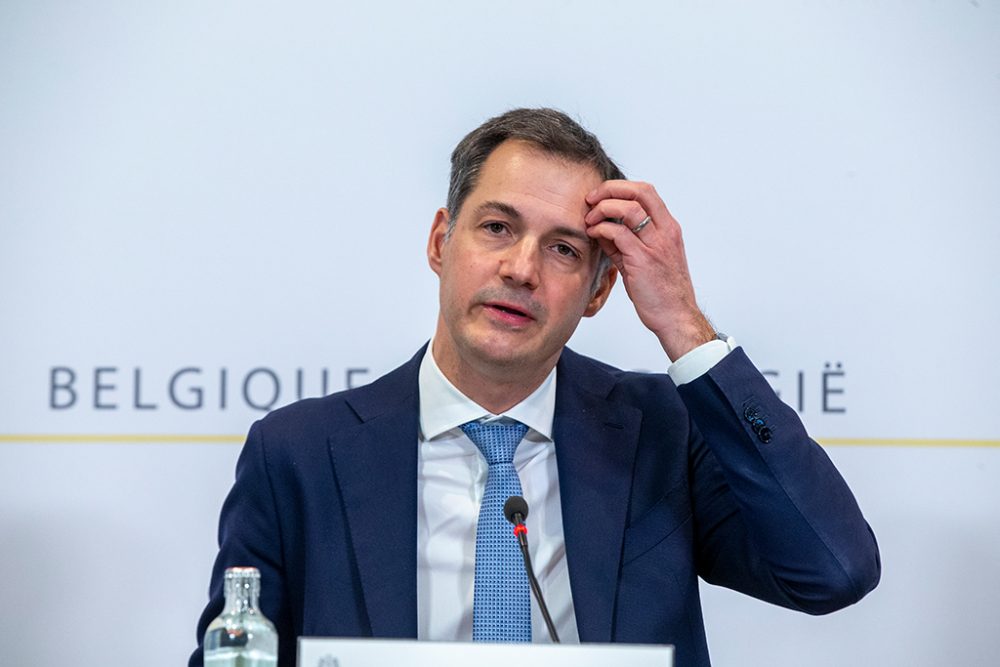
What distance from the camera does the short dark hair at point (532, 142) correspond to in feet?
6.82

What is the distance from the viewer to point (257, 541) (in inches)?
79.4

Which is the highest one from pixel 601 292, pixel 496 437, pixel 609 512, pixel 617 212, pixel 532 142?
pixel 532 142

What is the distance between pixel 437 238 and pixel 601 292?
32 cm

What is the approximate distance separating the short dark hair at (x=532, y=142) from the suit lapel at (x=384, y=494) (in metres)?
0.34

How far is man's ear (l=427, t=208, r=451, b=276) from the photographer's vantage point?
7.26ft

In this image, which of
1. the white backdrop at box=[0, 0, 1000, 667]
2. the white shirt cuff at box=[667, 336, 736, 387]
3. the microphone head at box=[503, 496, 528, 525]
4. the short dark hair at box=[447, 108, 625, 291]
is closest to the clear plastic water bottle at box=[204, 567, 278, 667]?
the microphone head at box=[503, 496, 528, 525]

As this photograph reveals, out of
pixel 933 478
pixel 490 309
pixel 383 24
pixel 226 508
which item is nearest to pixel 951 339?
pixel 933 478

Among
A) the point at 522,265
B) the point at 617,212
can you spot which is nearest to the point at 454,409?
the point at 522,265

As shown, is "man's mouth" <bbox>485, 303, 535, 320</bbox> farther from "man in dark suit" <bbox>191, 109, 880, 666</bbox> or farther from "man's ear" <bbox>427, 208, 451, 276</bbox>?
"man's ear" <bbox>427, 208, 451, 276</bbox>

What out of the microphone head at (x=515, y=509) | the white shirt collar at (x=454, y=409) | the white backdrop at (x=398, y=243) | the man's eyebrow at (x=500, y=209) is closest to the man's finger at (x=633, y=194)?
the man's eyebrow at (x=500, y=209)

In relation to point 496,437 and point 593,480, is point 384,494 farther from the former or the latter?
point 593,480

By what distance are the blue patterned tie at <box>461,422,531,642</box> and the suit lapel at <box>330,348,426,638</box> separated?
0.11 meters

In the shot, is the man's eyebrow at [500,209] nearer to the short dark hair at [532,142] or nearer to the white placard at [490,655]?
the short dark hair at [532,142]

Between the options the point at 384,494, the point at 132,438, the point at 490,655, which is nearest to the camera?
the point at 490,655
